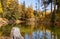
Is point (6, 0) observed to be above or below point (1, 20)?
above

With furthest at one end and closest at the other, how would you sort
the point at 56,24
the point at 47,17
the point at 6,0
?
the point at 6,0
the point at 47,17
the point at 56,24

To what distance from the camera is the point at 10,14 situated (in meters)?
16.5

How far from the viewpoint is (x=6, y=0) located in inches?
651

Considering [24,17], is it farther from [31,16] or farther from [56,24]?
[56,24]

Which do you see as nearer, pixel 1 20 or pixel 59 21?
pixel 59 21

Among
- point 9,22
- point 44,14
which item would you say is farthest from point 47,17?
point 9,22

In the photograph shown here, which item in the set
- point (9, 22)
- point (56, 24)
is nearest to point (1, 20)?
point (9, 22)

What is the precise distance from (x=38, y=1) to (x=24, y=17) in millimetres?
1813

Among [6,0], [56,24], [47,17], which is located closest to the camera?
[56,24]

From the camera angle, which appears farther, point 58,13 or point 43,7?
point 43,7

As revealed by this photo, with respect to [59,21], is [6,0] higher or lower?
higher

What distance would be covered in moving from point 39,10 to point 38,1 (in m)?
0.79

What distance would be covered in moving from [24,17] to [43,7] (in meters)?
1.84

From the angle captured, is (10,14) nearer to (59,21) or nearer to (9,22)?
(9,22)
